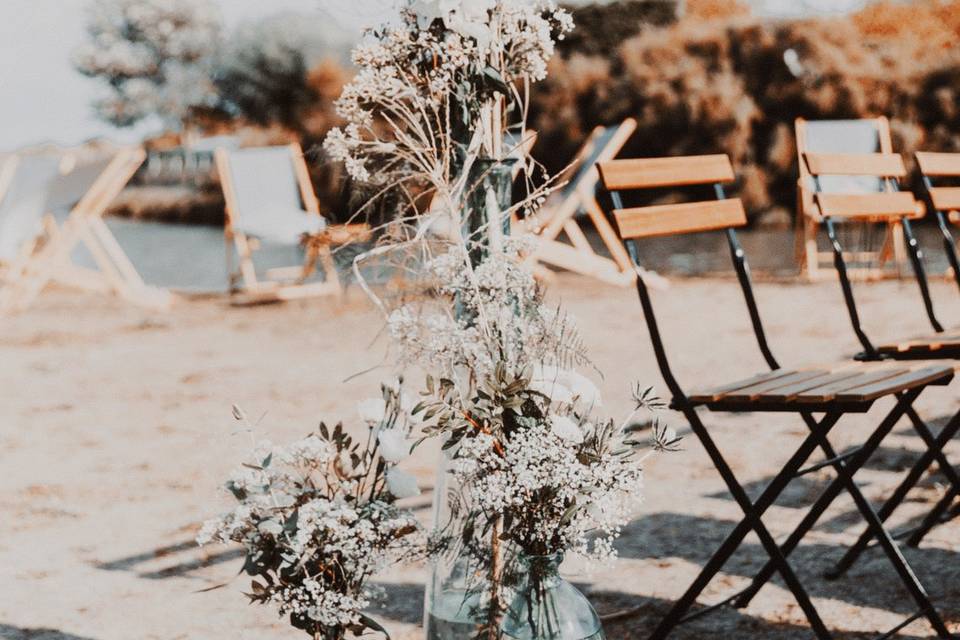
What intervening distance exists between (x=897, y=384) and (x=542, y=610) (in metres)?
0.87

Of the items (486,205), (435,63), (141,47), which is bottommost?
(141,47)

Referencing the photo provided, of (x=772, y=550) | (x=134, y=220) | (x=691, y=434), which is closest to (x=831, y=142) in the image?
(x=691, y=434)

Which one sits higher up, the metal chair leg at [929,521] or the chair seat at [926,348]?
the chair seat at [926,348]

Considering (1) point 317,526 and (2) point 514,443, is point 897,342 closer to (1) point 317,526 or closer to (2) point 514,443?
(2) point 514,443

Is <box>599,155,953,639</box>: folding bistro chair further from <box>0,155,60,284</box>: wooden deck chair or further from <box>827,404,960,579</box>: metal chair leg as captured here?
<box>0,155,60,284</box>: wooden deck chair

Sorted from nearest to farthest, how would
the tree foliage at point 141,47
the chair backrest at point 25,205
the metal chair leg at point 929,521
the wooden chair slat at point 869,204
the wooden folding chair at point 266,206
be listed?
the metal chair leg at point 929,521
the wooden chair slat at point 869,204
the wooden folding chair at point 266,206
the chair backrest at point 25,205
the tree foliage at point 141,47

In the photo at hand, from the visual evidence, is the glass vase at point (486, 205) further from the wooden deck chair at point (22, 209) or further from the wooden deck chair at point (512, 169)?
→ the wooden deck chair at point (22, 209)

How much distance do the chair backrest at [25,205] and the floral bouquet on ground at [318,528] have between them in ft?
23.1

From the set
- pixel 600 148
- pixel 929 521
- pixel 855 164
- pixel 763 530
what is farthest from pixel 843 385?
pixel 600 148

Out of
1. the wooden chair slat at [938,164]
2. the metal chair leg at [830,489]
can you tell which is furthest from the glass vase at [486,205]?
the wooden chair slat at [938,164]

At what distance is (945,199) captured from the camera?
3.54 meters

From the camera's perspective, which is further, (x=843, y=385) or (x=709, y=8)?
(x=709, y=8)

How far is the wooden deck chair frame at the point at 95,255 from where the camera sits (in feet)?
27.1

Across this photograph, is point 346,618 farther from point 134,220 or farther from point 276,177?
point 134,220
